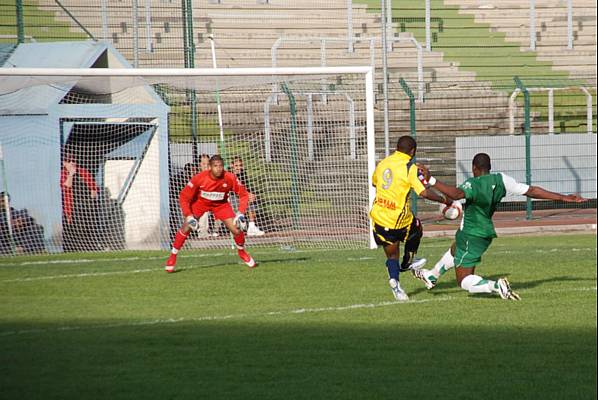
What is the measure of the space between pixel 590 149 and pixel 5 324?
53.6 feet

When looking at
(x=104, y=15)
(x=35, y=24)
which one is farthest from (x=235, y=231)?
(x=35, y=24)

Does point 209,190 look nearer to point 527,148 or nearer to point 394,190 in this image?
point 394,190

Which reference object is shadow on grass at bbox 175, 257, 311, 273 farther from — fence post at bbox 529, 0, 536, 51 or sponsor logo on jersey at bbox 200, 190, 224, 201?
fence post at bbox 529, 0, 536, 51

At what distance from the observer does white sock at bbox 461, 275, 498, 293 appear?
11.0m

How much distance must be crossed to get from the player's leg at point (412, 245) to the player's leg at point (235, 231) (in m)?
2.94

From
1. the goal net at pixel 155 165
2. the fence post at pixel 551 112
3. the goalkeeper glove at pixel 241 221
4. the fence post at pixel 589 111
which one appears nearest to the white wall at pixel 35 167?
the goal net at pixel 155 165

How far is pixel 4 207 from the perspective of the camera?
1752 centimetres

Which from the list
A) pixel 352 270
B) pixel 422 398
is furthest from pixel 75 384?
pixel 352 270

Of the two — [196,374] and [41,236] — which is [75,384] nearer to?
[196,374]

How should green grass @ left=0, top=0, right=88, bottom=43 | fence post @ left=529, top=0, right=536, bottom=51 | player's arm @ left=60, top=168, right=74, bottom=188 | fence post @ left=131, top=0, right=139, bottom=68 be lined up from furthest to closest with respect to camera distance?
fence post @ left=529, top=0, right=536, bottom=51, green grass @ left=0, top=0, right=88, bottom=43, fence post @ left=131, top=0, right=139, bottom=68, player's arm @ left=60, top=168, right=74, bottom=188

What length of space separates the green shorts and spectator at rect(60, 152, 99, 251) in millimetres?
8712

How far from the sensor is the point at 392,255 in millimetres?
11508

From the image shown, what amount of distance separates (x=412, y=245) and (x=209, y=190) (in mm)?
3703

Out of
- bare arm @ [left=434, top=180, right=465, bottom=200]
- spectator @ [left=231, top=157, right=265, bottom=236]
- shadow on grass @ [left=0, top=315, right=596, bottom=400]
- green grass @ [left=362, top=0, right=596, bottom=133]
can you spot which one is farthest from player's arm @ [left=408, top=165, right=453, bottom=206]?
green grass @ [left=362, top=0, right=596, bottom=133]
